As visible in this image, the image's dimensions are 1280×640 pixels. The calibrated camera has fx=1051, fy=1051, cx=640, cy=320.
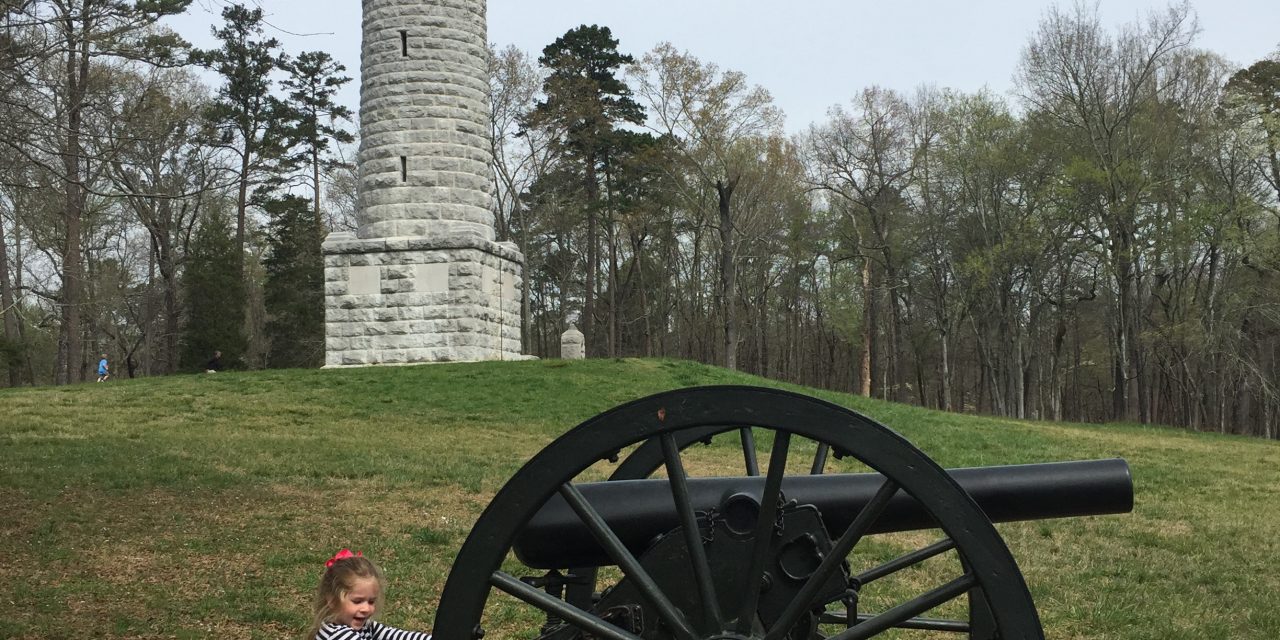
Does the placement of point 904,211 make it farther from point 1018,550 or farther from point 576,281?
point 1018,550

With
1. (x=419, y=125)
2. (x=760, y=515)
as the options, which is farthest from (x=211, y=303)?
(x=760, y=515)

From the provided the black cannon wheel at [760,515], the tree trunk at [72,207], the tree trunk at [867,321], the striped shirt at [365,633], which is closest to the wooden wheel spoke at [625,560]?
the black cannon wheel at [760,515]

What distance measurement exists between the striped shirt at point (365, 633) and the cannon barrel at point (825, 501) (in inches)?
23.4

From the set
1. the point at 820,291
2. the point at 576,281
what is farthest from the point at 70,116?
the point at 820,291

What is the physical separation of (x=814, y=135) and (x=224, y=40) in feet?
75.8

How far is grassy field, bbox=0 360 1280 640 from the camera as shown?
Result: 22.7ft

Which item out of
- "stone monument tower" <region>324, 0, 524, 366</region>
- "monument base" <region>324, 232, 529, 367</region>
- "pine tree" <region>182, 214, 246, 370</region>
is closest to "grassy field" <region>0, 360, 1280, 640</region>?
"monument base" <region>324, 232, 529, 367</region>

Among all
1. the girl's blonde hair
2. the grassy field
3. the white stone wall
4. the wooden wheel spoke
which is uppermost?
the white stone wall

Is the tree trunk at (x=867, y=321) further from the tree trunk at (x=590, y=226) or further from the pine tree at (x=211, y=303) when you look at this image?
the pine tree at (x=211, y=303)

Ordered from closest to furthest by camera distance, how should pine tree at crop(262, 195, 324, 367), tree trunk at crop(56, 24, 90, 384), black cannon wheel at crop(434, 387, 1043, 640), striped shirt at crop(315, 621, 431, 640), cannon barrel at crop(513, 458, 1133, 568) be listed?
black cannon wheel at crop(434, 387, 1043, 640)
cannon barrel at crop(513, 458, 1133, 568)
striped shirt at crop(315, 621, 431, 640)
tree trunk at crop(56, 24, 90, 384)
pine tree at crop(262, 195, 324, 367)

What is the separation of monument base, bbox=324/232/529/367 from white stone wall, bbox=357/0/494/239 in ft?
1.68

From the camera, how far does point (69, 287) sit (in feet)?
93.1

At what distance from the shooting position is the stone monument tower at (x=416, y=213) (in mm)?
23531

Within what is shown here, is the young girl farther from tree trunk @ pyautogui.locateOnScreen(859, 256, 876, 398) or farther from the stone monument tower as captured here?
tree trunk @ pyautogui.locateOnScreen(859, 256, 876, 398)
